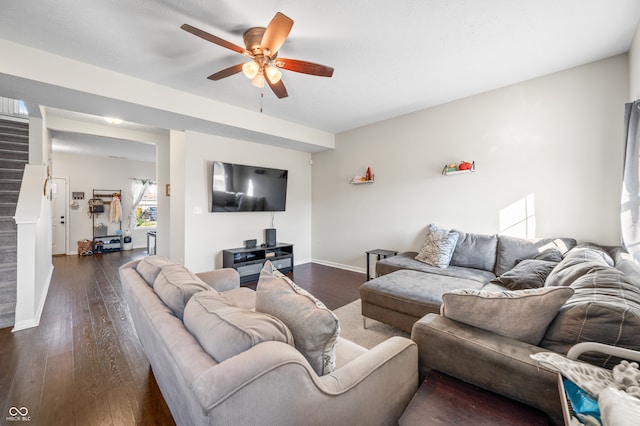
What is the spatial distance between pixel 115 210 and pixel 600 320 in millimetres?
9407

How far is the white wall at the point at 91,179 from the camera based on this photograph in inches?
269

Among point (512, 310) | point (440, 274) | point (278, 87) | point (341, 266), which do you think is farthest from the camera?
point (341, 266)

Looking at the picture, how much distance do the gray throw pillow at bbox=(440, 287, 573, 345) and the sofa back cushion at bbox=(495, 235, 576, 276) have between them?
2.15 meters

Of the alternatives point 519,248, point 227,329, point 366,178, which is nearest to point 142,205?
point 366,178

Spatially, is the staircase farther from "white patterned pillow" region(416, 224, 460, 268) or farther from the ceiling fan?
"white patterned pillow" region(416, 224, 460, 268)

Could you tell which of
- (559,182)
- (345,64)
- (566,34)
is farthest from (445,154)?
(345,64)

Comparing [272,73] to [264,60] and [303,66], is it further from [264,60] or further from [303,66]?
[303,66]

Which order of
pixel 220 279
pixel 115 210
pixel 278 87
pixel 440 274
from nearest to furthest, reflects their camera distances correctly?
pixel 220 279 < pixel 278 87 < pixel 440 274 < pixel 115 210

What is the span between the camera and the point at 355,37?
2.26 meters

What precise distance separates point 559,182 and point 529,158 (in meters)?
0.41

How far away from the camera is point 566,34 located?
227 cm

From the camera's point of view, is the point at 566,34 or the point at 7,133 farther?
the point at 7,133

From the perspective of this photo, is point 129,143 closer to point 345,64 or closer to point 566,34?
point 345,64

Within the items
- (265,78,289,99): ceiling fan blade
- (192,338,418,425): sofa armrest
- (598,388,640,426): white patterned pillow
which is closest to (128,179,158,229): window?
(265,78,289,99): ceiling fan blade
